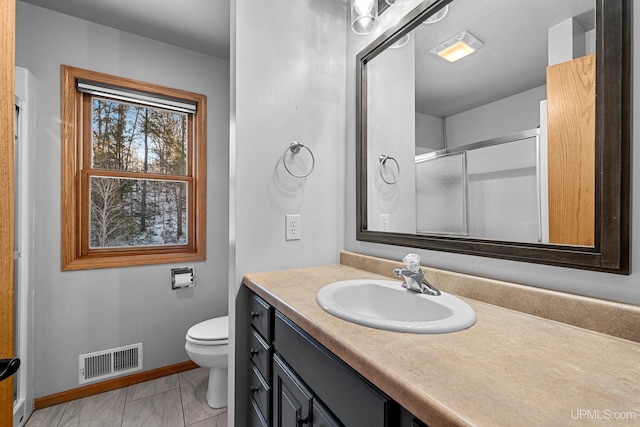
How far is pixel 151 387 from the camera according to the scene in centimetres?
200

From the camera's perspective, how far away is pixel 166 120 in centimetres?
233

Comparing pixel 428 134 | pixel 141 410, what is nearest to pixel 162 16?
pixel 428 134

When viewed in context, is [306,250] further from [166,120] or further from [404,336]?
[166,120]

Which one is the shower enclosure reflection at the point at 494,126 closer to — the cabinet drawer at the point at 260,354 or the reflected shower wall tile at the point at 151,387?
the cabinet drawer at the point at 260,354

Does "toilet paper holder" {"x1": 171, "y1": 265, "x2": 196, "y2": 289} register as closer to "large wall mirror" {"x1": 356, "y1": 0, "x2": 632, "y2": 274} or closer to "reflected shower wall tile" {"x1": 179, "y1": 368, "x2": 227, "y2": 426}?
"reflected shower wall tile" {"x1": 179, "y1": 368, "x2": 227, "y2": 426}

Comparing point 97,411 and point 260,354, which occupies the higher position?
point 260,354

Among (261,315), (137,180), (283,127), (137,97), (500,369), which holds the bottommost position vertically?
(261,315)

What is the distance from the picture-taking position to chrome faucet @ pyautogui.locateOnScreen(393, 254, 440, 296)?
3.06ft

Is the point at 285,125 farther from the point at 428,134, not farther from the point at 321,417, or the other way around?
the point at 321,417

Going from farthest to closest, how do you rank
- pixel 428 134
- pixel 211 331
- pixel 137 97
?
1. pixel 137 97
2. pixel 211 331
3. pixel 428 134

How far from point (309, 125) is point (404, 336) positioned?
1.12 metres

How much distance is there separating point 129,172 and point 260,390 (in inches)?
73.6

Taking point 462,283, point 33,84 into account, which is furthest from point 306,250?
point 33,84

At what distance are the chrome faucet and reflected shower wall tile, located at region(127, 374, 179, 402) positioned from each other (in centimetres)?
191
